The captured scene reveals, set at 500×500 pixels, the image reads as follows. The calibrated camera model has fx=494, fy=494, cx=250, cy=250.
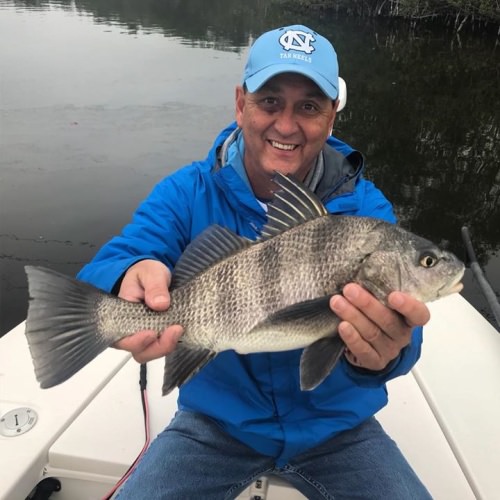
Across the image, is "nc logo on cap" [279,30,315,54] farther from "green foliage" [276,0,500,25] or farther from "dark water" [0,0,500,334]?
"green foliage" [276,0,500,25]

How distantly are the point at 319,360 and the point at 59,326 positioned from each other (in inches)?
40.8

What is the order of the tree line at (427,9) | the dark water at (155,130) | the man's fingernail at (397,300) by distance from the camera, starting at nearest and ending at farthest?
the man's fingernail at (397,300) < the dark water at (155,130) < the tree line at (427,9)

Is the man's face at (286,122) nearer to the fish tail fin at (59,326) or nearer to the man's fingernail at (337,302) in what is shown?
the man's fingernail at (337,302)

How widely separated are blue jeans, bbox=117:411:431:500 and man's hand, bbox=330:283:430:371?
0.72 meters

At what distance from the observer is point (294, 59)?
2.47 meters

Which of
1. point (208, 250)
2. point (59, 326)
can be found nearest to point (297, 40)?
point (208, 250)

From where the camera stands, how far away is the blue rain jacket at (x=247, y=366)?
2389 millimetres

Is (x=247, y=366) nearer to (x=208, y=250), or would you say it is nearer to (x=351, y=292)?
(x=208, y=250)

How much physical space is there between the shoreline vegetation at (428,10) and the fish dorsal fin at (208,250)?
4168 cm

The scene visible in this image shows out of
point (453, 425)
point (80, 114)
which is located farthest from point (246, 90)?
point (80, 114)

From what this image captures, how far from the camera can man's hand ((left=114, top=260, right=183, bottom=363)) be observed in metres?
1.96

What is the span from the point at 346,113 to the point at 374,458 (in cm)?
1610

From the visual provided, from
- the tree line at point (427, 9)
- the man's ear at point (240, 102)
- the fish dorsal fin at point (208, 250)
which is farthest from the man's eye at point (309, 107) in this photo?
the tree line at point (427, 9)

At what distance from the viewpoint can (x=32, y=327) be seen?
1.91 metres
